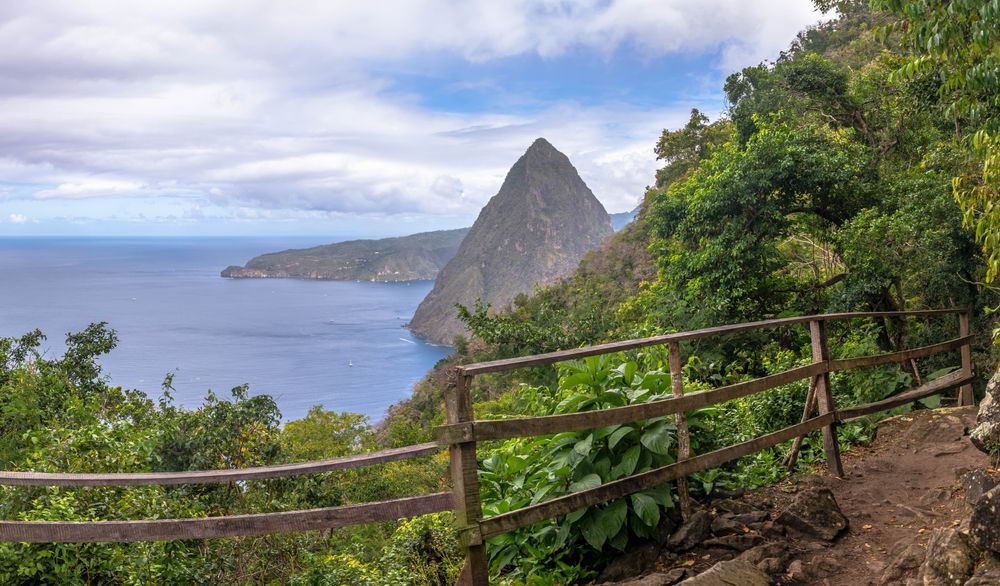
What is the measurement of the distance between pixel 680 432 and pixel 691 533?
484 mm

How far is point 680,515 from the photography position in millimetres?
3807

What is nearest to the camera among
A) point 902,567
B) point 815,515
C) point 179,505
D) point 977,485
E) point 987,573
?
point 987,573

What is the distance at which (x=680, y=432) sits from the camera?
3.75m

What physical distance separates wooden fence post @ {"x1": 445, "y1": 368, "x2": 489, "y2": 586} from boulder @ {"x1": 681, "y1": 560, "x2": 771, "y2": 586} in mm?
858

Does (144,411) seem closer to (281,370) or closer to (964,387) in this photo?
(964,387)

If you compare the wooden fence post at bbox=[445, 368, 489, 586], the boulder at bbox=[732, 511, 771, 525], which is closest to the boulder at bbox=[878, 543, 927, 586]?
the boulder at bbox=[732, 511, 771, 525]

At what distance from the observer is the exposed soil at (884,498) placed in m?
3.52

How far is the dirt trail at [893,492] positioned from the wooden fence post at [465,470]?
1463 millimetres

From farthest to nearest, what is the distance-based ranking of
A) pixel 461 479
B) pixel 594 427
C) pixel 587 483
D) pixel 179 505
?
pixel 179 505, pixel 587 483, pixel 594 427, pixel 461 479

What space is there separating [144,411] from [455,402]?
65.1ft

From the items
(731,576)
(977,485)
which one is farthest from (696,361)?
(731,576)

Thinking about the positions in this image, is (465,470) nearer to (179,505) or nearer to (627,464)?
(627,464)

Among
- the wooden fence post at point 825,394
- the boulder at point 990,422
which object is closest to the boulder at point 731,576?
the boulder at point 990,422

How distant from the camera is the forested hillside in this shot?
3.87 metres
